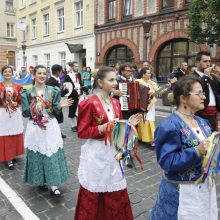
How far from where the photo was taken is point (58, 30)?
24125 mm

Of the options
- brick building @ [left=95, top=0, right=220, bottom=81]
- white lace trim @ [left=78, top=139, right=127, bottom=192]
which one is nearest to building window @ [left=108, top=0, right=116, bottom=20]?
brick building @ [left=95, top=0, right=220, bottom=81]

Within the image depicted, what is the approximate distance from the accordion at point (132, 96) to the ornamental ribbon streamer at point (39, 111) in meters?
1.94

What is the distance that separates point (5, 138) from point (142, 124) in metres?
2.94

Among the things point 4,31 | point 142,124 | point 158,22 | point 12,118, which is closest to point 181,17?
point 158,22

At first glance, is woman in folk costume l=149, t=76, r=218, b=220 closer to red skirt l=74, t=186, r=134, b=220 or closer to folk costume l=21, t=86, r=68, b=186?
red skirt l=74, t=186, r=134, b=220

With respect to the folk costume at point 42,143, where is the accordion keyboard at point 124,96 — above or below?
above

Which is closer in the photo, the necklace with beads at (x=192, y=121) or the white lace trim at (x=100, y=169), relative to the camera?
the necklace with beads at (x=192, y=121)

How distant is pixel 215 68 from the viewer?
502cm

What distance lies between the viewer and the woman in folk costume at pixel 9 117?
525cm

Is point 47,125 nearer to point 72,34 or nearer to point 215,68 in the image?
point 215,68

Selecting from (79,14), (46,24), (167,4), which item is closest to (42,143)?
(167,4)

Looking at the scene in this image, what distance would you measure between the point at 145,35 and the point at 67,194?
10.4m

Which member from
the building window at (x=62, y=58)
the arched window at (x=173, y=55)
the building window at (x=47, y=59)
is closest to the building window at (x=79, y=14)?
the building window at (x=62, y=58)

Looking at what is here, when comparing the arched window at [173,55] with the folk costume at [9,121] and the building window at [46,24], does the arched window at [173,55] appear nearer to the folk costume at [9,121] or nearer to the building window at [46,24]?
the folk costume at [9,121]
